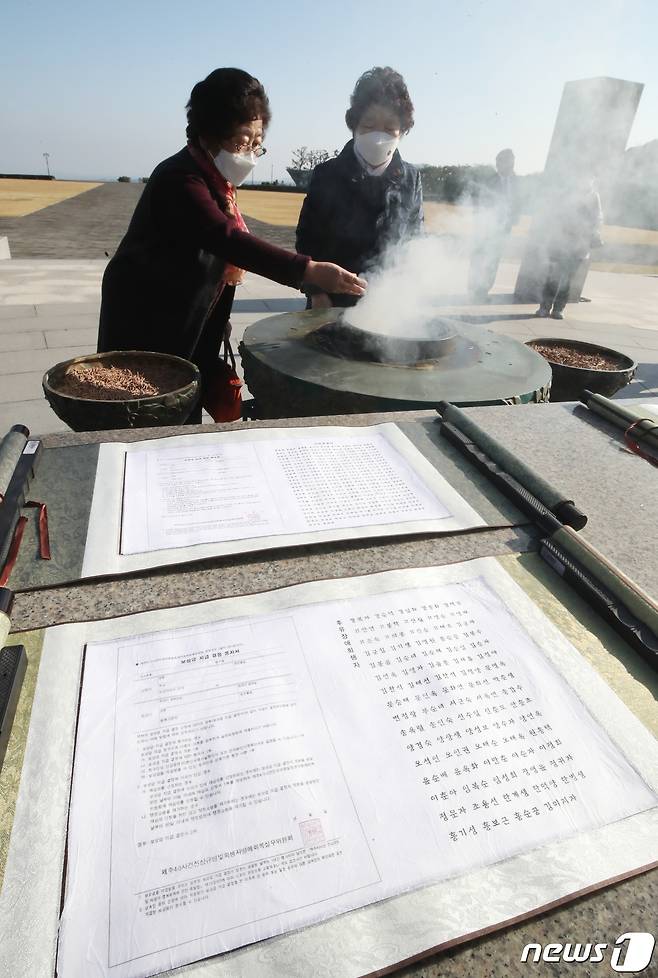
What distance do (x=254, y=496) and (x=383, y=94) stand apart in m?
3.15

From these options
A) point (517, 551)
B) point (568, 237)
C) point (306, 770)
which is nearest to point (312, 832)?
point (306, 770)

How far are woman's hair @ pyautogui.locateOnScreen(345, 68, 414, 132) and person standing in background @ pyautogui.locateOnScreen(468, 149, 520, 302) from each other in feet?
11.7

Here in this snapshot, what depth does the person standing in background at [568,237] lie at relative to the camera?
24.5 ft

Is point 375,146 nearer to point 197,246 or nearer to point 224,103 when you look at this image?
point 224,103

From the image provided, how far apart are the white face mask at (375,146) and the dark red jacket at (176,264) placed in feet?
4.87

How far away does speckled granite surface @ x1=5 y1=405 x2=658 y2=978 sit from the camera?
1.81 ft

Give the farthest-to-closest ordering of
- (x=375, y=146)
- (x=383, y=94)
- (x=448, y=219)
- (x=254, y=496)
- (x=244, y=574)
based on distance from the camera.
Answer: (x=448, y=219), (x=375, y=146), (x=383, y=94), (x=254, y=496), (x=244, y=574)

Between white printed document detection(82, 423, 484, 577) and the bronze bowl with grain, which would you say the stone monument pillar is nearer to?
the bronze bowl with grain

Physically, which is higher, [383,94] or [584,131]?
[584,131]

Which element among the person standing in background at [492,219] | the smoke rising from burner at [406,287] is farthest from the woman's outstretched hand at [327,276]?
the person standing in background at [492,219]

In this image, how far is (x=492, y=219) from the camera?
7.02 m

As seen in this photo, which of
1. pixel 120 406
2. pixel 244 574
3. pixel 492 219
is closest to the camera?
pixel 244 574

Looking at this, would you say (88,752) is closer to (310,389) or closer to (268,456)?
(268,456)

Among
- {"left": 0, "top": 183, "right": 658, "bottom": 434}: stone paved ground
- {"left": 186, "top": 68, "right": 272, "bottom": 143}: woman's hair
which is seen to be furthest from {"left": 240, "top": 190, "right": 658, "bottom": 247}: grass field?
{"left": 186, "top": 68, "right": 272, "bottom": 143}: woman's hair
